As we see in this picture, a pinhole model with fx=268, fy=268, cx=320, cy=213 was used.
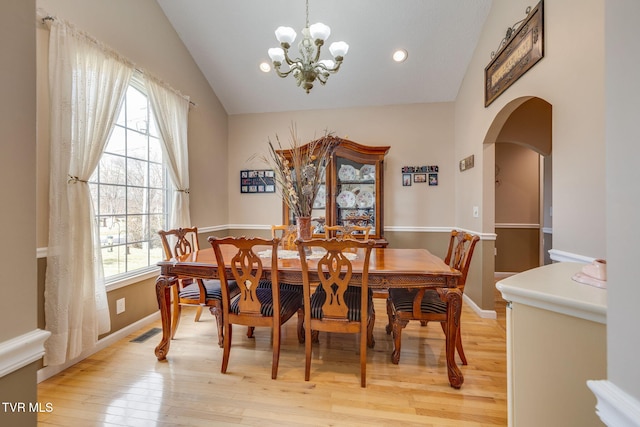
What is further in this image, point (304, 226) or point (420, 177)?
point (420, 177)

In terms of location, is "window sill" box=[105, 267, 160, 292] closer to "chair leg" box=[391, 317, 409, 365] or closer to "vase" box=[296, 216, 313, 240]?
"vase" box=[296, 216, 313, 240]

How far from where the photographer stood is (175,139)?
2.96 meters

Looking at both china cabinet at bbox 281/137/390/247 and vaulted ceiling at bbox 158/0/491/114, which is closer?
vaulted ceiling at bbox 158/0/491/114

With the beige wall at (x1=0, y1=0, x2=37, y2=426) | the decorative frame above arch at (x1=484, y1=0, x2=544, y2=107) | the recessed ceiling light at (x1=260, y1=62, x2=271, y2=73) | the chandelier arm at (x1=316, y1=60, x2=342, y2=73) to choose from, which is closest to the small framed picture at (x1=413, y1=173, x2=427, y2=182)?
the decorative frame above arch at (x1=484, y1=0, x2=544, y2=107)

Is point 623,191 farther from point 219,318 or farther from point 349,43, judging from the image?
point 349,43

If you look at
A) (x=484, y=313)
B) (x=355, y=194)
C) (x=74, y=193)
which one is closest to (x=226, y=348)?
(x=74, y=193)

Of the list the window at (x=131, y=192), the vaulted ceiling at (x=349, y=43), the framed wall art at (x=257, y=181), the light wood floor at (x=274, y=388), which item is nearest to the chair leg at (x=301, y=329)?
the light wood floor at (x=274, y=388)

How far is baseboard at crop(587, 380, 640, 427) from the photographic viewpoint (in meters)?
0.48

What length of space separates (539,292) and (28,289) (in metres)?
1.43

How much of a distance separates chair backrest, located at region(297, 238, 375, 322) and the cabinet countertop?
0.73m

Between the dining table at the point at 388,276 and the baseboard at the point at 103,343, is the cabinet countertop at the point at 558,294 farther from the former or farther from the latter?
the baseboard at the point at 103,343

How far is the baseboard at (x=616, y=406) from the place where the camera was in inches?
18.7

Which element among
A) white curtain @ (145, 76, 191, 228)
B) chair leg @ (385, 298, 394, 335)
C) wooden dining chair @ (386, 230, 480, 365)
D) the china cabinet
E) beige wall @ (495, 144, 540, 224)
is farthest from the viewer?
beige wall @ (495, 144, 540, 224)

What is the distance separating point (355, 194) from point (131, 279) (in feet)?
8.75
